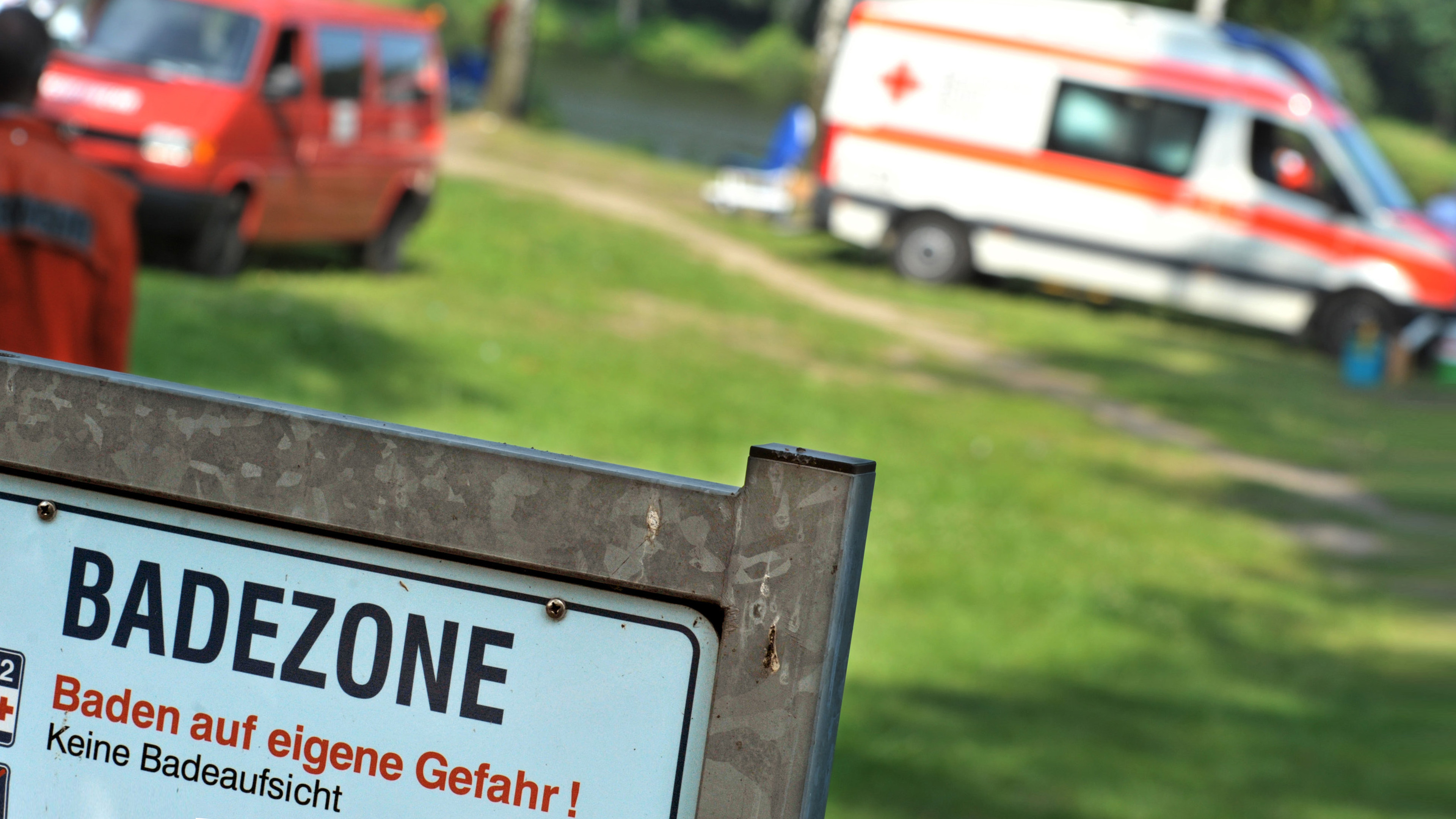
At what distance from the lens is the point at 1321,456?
12.1 m

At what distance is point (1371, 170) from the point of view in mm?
17203

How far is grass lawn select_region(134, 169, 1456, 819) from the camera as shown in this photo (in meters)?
5.60

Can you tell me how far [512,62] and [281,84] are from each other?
16137 millimetres

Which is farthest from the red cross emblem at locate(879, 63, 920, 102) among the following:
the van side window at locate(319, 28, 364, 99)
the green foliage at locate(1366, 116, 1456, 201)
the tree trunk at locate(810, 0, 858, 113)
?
the green foliage at locate(1366, 116, 1456, 201)

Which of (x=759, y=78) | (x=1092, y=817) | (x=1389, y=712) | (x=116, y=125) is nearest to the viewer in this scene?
(x=1092, y=817)

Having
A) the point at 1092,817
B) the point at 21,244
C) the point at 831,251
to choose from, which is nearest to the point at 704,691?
the point at 21,244

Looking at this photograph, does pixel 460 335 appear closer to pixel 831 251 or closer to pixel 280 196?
pixel 280 196

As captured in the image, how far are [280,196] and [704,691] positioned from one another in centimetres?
1062

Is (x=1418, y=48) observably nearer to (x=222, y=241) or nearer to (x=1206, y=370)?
(x=1206, y=370)

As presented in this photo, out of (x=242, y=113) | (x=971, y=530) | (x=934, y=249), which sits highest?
(x=934, y=249)

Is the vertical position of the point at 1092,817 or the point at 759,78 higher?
the point at 759,78

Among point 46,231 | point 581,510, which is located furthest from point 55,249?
point 581,510

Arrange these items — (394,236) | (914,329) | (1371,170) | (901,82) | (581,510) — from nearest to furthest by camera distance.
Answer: (581,510), (394,236), (914,329), (1371,170), (901,82)

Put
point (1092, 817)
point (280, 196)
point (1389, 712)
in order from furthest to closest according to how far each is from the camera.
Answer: point (280, 196) < point (1389, 712) < point (1092, 817)
